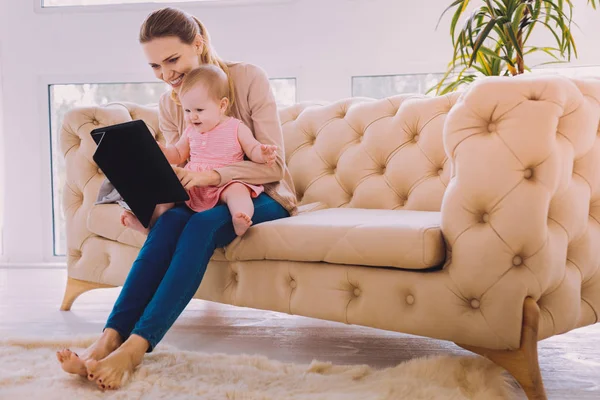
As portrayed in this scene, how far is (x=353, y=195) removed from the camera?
2076 millimetres

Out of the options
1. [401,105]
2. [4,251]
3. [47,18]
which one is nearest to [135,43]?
[47,18]

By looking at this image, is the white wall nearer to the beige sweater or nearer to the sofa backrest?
the sofa backrest

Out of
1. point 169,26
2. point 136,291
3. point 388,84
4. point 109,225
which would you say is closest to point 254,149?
point 169,26

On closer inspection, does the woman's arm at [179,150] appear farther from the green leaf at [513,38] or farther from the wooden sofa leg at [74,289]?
the green leaf at [513,38]

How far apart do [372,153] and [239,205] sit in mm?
623

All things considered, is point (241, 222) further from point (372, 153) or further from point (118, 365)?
point (372, 153)

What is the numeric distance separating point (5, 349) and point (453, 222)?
1280 millimetres

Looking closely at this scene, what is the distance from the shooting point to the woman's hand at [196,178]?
1.62 meters

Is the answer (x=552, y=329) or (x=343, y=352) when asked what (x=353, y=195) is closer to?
(x=343, y=352)

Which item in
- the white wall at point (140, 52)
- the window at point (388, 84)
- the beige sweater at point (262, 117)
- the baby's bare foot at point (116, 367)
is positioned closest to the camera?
the baby's bare foot at point (116, 367)

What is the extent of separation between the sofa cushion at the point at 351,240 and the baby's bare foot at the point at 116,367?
43 cm

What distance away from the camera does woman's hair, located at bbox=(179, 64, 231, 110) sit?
5.52 feet

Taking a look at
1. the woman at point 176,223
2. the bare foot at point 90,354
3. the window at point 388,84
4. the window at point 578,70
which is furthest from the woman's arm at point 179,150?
the window at point 578,70

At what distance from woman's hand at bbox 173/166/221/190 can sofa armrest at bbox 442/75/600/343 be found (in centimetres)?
65
